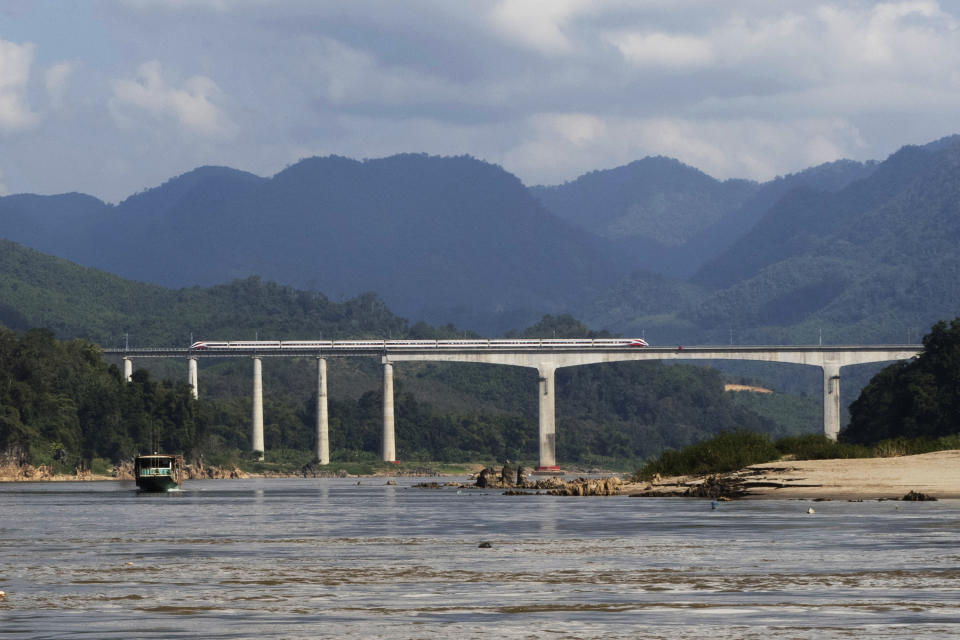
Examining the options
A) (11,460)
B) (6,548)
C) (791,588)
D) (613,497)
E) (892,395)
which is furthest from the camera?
(11,460)

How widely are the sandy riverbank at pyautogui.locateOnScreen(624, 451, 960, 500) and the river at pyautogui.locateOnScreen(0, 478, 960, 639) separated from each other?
22.3 feet

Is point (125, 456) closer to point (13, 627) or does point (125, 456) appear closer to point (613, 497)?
point (613, 497)

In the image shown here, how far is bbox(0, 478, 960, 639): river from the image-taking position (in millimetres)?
28094

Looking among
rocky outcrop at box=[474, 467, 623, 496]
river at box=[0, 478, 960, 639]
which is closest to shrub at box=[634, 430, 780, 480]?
rocky outcrop at box=[474, 467, 623, 496]

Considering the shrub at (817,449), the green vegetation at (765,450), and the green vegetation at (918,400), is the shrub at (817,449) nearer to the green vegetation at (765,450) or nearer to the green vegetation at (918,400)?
the green vegetation at (765,450)

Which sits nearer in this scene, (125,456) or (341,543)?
(341,543)

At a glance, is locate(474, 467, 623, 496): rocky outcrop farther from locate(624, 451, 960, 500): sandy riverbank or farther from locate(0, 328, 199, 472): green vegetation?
locate(0, 328, 199, 472): green vegetation

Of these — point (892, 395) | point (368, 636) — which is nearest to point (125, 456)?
point (892, 395)

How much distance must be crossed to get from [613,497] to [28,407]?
311 feet

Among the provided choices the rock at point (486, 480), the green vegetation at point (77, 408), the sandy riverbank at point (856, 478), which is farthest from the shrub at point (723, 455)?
the green vegetation at point (77, 408)

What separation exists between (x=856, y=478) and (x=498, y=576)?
41.6 metres

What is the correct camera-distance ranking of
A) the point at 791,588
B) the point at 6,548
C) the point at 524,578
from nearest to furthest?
the point at 791,588
the point at 524,578
the point at 6,548

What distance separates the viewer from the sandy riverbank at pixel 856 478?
71875mm

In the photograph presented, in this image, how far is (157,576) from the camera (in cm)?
3778
